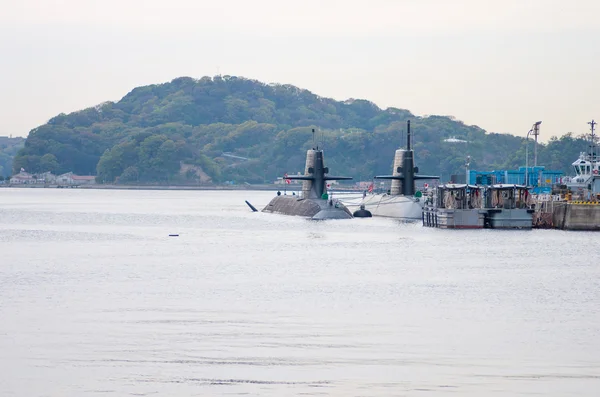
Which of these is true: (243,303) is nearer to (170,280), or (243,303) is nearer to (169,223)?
(170,280)

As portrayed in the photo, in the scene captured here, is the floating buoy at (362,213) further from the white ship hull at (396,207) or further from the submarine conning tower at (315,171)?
the submarine conning tower at (315,171)

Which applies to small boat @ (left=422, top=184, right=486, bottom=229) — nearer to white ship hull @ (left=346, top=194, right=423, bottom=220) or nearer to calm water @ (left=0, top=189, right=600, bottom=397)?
white ship hull @ (left=346, top=194, right=423, bottom=220)

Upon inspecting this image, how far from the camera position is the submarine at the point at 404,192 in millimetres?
106312

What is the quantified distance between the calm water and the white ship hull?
35.5 meters

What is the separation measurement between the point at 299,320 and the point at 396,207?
74.7 meters

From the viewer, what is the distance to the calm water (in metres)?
26.0

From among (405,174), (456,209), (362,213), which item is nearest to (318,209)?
(362,213)

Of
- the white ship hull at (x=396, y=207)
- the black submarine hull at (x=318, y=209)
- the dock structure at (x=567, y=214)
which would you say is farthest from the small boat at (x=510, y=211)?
the black submarine hull at (x=318, y=209)

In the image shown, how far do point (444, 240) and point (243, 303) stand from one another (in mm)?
38978

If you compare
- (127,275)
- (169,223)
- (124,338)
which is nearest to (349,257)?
(127,275)

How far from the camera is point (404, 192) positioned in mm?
109562

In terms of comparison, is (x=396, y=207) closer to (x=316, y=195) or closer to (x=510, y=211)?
(x=316, y=195)

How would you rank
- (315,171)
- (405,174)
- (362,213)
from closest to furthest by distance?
(315,171) → (405,174) → (362,213)

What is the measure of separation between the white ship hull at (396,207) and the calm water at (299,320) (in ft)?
116
